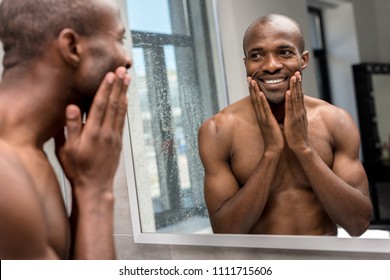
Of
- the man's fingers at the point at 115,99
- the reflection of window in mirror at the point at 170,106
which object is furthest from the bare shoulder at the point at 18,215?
the reflection of window in mirror at the point at 170,106

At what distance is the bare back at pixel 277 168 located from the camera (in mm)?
1073

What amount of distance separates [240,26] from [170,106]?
313 mm

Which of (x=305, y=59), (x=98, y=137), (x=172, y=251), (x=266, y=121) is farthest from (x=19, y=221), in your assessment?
(x=172, y=251)

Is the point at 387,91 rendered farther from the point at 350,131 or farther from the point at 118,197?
the point at 118,197

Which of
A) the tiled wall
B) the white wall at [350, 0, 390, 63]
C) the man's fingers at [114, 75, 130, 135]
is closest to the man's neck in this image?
the white wall at [350, 0, 390, 63]

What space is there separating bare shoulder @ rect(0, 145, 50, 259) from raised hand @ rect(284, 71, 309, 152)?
685 mm

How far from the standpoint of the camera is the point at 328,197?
3.48ft

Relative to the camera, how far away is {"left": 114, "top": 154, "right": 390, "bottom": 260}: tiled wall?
116 centimetres

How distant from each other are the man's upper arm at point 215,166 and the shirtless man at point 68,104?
62 cm

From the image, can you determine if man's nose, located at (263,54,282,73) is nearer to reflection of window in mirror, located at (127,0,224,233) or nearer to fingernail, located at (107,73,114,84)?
reflection of window in mirror, located at (127,0,224,233)
